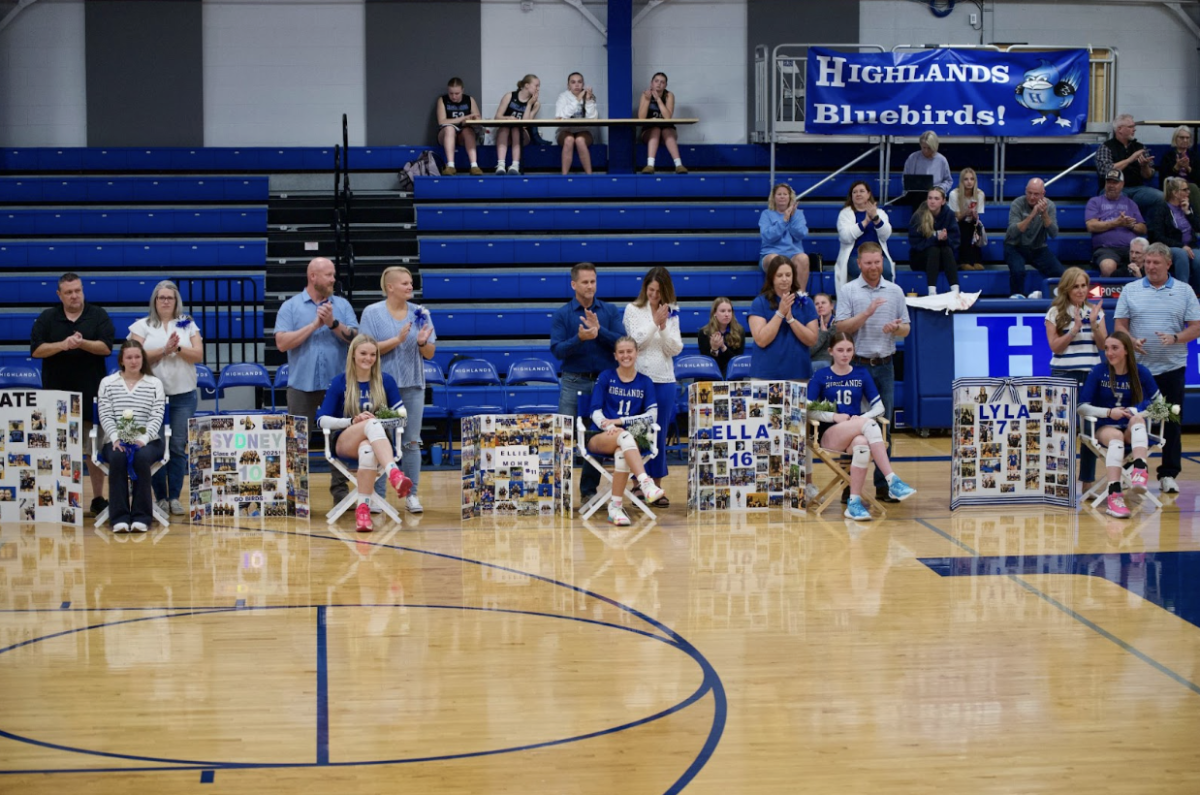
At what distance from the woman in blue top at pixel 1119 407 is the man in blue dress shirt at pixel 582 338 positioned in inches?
126

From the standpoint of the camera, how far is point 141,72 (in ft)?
57.2

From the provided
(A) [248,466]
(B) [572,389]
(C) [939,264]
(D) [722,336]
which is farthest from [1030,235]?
(A) [248,466]

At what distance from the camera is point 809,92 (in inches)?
618

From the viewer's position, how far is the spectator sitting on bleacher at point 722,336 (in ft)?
39.3

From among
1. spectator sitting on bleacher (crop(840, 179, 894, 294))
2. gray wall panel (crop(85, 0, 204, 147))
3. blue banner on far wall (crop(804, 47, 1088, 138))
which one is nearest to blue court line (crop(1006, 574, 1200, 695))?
spectator sitting on bleacher (crop(840, 179, 894, 294))

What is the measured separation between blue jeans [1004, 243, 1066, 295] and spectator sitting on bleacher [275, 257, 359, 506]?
7.52 m

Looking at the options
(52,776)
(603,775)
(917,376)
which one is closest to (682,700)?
(603,775)

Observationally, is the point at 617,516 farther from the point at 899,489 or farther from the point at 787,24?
the point at 787,24

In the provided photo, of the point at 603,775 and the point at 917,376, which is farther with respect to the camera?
the point at 917,376

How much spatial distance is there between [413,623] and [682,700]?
1.63 metres

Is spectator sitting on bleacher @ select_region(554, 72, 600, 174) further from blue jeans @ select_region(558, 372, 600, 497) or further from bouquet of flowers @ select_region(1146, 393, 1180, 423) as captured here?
bouquet of flowers @ select_region(1146, 393, 1180, 423)

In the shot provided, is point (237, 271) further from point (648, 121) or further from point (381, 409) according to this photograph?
point (381, 409)

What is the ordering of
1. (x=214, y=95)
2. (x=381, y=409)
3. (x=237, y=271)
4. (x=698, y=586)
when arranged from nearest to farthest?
(x=698, y=586) < (x=381, y=409) < (x=237, y=271) < (x=214, y=95)

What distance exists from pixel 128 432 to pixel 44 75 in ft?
34.7
